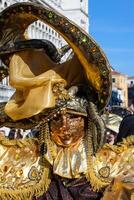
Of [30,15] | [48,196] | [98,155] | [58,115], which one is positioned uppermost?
[30,15]

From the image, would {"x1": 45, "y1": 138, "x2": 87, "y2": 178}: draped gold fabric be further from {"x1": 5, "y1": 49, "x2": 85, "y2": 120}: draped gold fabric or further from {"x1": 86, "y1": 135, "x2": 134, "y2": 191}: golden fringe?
{"x1": 5, "y1": 49, "x2": 85, "y2": 120}: draped gold fabric

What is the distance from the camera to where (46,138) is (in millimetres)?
3543

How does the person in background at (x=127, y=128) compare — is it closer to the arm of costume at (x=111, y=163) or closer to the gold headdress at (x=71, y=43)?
the arm of costume at (x=111, y=163)

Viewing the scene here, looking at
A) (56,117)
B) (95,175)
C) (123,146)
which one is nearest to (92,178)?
(95,175)

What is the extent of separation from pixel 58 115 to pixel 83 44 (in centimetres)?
50

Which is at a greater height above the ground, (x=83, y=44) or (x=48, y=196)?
(x=83, y=44)

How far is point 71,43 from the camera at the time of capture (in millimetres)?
3211

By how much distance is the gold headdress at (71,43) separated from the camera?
3160 millimetres

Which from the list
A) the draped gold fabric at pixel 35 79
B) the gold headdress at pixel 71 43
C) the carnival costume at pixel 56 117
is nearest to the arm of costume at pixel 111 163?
the carnival costume at pixel 56 117

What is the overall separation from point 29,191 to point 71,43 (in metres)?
0.96

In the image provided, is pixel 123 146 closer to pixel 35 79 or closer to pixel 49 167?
pixel 49 167

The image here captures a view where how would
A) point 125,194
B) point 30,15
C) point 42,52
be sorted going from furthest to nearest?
1. point 42,52
2. point 30,15
3. point 125,194

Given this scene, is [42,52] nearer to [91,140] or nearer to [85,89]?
[85,89]

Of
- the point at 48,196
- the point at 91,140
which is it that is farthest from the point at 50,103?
the point at 48,196
